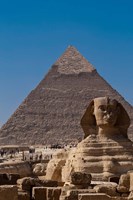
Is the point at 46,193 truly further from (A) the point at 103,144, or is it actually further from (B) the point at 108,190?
(A) the point at 103,144

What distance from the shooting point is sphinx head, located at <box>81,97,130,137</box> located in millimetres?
12656

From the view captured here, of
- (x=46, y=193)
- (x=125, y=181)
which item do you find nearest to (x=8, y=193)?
(x=46, y=193)

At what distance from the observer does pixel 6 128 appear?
193 metres

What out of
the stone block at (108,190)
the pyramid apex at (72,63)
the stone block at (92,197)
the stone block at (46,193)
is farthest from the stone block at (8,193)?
the pyramid apex at (72,63)

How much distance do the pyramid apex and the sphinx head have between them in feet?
594

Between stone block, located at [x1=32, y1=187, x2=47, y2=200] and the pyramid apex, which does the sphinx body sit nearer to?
stone block, located at [x1=32, y1=187, x2=47, y2=200]

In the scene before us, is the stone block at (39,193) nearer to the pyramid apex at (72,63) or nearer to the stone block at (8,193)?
the stone block at (8,193)

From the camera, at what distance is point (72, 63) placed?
19462 centimetres

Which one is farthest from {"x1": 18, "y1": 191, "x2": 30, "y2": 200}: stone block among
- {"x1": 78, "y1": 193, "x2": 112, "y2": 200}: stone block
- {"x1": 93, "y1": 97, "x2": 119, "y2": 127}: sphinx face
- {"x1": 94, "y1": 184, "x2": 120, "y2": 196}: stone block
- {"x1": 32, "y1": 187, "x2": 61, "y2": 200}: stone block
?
{"x1": 93, "y1": 97, "x2": 119, "y2": 127}: sphinx face

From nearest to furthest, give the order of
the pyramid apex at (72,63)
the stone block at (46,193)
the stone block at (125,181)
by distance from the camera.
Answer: the stone block at (46,193) < the stone block at (125,181) < the pyramid apex at (72,63)

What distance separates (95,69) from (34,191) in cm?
18780

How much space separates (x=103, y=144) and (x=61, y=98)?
184278 mm

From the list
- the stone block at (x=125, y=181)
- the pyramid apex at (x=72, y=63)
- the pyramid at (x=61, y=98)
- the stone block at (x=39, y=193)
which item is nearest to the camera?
the stone block at (x=39, y=193)

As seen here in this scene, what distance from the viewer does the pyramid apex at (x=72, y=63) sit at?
194625mm
